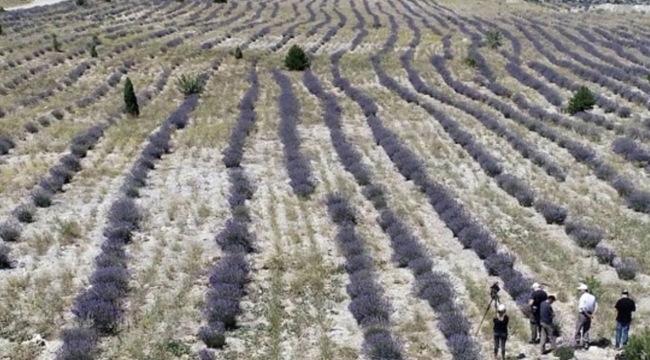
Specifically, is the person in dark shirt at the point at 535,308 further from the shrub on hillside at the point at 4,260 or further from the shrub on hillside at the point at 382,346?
the shrub on hillside at the point at 4,260

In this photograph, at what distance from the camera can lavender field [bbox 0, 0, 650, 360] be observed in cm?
1291

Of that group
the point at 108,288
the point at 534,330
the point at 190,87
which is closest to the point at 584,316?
the point at 534,330

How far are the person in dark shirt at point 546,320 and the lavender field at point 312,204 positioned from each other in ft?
1.05

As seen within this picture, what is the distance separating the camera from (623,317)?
11781mm

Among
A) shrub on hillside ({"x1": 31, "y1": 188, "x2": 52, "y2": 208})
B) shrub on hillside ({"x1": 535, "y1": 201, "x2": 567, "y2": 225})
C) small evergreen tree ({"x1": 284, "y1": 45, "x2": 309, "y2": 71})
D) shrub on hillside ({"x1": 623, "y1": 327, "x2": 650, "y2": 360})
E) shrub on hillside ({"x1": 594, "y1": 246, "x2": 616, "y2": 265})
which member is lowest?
small evergreen tree ({"x1": 284, "y1": 45, "x2": 309, "y2": 71})

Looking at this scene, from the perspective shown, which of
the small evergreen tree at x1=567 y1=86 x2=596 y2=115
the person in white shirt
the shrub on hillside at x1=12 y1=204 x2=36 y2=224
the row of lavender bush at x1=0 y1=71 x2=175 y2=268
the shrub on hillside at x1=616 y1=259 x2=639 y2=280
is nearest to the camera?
the person in white shirt

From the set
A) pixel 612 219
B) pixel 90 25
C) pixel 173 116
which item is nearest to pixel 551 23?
pixel 90 25

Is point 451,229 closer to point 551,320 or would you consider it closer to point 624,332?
point 551,320

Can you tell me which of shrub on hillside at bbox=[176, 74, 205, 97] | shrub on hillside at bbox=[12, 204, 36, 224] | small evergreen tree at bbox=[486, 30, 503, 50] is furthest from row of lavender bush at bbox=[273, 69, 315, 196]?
small evergreen tree at bbox=[486, 30, 503, 50]

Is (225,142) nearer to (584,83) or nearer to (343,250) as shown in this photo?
(343,250)

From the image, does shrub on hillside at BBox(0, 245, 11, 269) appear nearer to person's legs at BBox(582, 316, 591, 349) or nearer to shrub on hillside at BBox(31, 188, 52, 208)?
shrub on hillside at BBox(31, 188, 52, 208)

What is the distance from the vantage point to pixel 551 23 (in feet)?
211

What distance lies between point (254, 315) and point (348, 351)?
221 centimetres

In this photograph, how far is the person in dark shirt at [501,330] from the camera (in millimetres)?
11414
